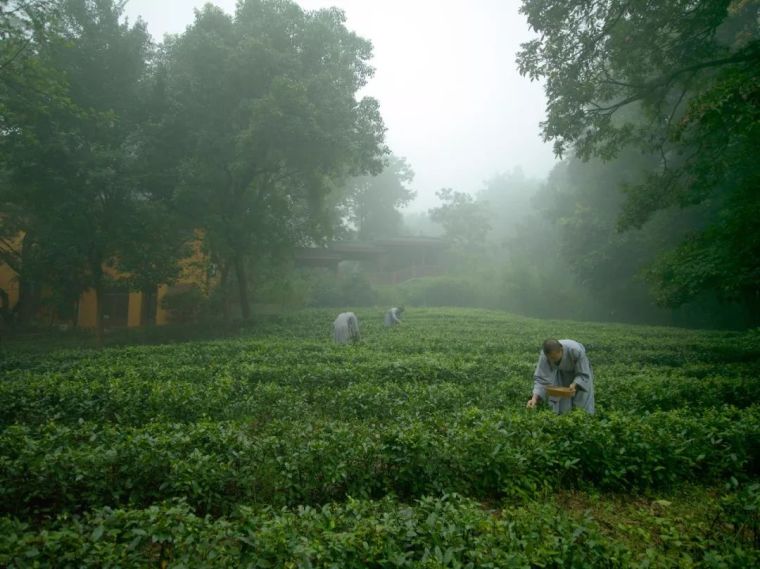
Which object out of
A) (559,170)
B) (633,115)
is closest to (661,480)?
(633,115)

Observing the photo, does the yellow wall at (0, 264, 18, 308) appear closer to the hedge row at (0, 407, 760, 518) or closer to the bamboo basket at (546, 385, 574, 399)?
the hedge row at (0, 407, 760, 518)

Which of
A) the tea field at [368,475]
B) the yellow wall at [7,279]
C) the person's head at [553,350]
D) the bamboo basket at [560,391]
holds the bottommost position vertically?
the tea field at [368,475]

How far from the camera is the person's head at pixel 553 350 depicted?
6363 mm

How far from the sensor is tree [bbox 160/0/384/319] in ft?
51.8

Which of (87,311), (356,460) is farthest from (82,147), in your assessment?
(356,460)

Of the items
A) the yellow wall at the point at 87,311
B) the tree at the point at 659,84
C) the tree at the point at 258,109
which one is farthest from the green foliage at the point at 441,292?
the tree at the point at 659,84

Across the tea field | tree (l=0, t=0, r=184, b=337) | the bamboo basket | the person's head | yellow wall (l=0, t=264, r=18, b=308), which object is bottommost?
the tea field

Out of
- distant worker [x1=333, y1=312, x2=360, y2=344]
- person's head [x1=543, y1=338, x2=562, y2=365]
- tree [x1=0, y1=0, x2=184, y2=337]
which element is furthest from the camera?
tree [x1=0, y1=0, x2=184, y2=337]

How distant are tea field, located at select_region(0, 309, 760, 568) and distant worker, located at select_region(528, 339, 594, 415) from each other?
698 millimetres

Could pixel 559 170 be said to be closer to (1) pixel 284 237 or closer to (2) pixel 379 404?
(1) pixel 284 237

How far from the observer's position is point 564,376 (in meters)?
6.66

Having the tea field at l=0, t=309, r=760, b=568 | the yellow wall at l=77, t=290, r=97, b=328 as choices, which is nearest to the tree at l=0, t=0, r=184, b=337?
the yellow wall at l=77, t=290, r=97, b=328

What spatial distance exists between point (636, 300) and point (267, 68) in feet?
94.8

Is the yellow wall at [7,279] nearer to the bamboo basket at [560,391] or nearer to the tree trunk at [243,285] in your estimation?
the tree trunk at [243,285]
